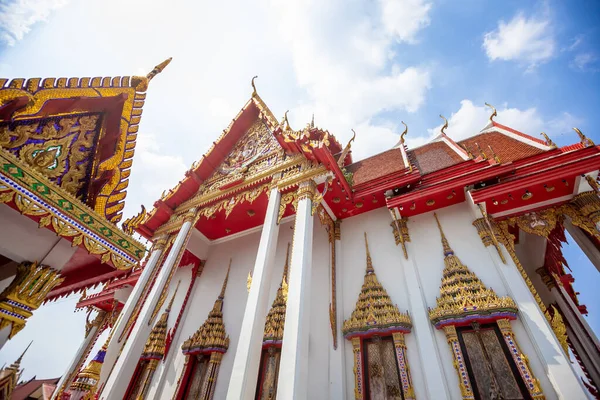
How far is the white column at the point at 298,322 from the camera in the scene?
2.76 m

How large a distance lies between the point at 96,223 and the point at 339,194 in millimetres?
4182

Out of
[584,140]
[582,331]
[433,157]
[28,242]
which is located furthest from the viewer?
[433,157]

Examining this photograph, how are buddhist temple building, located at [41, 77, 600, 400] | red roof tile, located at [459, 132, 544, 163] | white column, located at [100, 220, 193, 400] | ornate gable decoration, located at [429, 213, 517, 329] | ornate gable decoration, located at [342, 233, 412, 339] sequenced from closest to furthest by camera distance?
1. buddhist temple building, located at [41, 77, 600, 400]
2. ornate gable decoration, located at [429, 213, 517, 329]
3. white column, located at [100, 220, 193, 400]
4. ornate gable decoration, located at [342, 233, 412, 339]
5. red roof tile, located at [459, 132, 544, 163]

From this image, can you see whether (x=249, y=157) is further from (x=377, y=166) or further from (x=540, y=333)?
(x=540, y=333)

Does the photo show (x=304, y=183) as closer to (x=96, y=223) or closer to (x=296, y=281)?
(x=296, y=281)

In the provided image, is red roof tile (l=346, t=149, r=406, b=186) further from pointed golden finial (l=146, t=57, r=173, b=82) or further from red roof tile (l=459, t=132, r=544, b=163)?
pointed golden finial (l=146, t=57, r=173, b=82)

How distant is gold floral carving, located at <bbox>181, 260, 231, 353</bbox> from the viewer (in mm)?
5429

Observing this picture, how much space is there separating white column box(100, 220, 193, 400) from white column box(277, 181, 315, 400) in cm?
254

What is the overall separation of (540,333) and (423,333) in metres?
1.35

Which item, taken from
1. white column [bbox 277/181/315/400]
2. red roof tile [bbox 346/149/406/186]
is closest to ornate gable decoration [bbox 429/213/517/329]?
white column [bbox 277/181/315/400]

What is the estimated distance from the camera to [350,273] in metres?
5.23

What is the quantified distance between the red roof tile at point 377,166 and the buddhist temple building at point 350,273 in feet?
0.27

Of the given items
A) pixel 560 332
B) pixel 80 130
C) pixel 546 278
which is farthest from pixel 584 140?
pixel 80 130

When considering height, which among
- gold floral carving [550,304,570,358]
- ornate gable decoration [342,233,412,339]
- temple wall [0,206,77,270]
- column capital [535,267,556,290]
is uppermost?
column capital [535,267,556,290]
